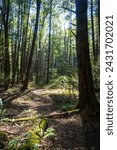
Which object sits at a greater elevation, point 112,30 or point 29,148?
point 112,30

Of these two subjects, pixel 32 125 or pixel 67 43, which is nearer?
pixel 32 125

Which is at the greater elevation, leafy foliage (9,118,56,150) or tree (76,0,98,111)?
tree (76,0,98,111)

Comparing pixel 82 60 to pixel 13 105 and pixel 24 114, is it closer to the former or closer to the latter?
pixel 24 114

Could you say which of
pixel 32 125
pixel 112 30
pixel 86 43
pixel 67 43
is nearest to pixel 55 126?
pixel 32 125

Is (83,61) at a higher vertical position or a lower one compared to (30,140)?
higher

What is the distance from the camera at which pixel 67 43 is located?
53906mm

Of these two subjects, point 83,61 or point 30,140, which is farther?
point 83,61

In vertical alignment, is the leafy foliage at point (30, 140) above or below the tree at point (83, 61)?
below

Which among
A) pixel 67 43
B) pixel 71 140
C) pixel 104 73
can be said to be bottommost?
pixel 71 140

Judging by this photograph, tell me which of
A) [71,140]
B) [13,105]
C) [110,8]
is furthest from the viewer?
[13,105]

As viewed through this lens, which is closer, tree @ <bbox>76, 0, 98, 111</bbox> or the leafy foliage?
the leafy foliage

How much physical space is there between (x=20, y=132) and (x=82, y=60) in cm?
337

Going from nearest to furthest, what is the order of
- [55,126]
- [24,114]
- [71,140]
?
1. [71,140]
2. [55,126]
3. [24,114]

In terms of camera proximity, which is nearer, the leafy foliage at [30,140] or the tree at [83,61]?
the leafy foliage at [30,140]
